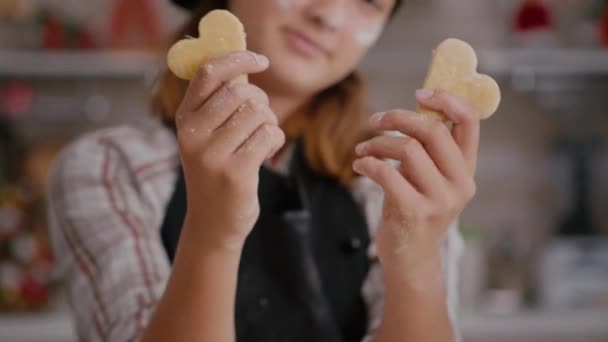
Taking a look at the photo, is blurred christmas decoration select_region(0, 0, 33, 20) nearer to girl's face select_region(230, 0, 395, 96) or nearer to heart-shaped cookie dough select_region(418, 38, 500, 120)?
girl's face select_region(230, 0, 395, 96)

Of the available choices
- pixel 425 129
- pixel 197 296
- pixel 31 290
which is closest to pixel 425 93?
pixel 425 129

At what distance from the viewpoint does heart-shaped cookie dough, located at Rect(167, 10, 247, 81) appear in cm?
59

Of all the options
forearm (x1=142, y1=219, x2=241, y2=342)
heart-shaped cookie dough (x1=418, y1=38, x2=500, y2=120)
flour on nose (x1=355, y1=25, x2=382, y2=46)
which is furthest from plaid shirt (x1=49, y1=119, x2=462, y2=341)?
heart-shaped cookie dough (x1=418, y1=38, x2=500, y2=120)

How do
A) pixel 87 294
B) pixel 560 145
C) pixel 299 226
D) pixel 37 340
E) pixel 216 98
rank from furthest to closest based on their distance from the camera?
pixel 560 145 < pixel 37 340 < pixel 299 226 < pixel 87 294 < pixel 216 98

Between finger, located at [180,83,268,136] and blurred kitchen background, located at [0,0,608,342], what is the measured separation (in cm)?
118

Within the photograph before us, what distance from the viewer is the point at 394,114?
1.93 ft

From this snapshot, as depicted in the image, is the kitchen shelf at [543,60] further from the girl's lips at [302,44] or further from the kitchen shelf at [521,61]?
the girl's lips at [302,44]

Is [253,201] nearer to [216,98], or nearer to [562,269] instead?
[216,98]

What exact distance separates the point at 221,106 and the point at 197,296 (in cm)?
16

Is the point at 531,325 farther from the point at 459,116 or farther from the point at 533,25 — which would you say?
the point at 459,116

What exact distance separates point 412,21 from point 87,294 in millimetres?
1400

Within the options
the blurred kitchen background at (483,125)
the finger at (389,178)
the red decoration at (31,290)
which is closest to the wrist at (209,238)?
the finger at (389,178)

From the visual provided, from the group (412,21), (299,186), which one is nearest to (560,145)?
(412,21)

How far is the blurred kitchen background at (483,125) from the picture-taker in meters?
1.76
